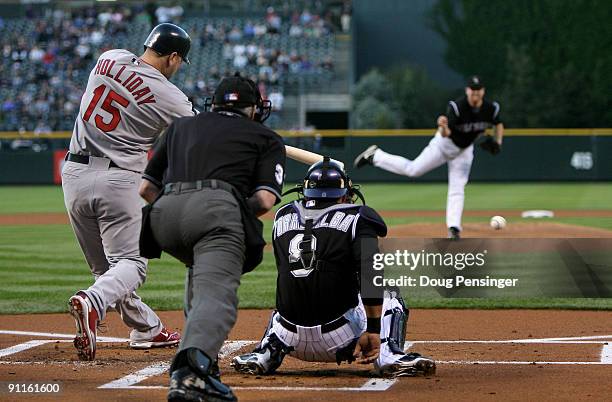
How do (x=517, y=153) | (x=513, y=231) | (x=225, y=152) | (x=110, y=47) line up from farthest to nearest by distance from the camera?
(x=110, y=47)
(x=517, y=153)
(x=513, y=231)
(x=225, y=152)

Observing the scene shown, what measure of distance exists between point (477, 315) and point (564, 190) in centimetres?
1971

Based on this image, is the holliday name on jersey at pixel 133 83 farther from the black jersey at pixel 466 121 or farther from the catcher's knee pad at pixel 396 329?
the black jersey at pixel 466 121

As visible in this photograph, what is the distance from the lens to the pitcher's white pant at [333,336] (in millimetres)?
5777

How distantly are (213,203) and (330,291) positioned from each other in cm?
104

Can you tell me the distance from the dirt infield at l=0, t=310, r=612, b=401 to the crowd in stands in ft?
102

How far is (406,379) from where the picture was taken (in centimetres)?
577

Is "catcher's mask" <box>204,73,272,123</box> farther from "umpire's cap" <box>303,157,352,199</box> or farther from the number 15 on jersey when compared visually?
the number 15 on jersey

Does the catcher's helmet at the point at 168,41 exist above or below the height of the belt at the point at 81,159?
above

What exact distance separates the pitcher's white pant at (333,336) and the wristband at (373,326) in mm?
91

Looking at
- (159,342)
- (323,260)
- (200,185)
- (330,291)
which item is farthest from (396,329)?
(159,342)

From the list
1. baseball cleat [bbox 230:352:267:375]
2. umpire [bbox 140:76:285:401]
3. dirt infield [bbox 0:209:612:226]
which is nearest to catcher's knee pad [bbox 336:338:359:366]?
baseball cleat [bbox 230:352:267:375]

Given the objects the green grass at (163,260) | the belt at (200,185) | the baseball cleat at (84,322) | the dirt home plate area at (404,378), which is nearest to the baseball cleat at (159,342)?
the dirt home plate area at (404,378)

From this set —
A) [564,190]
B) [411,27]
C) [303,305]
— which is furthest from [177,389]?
[411,27]

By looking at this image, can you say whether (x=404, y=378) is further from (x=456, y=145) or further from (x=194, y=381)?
(x=456, y=145)
